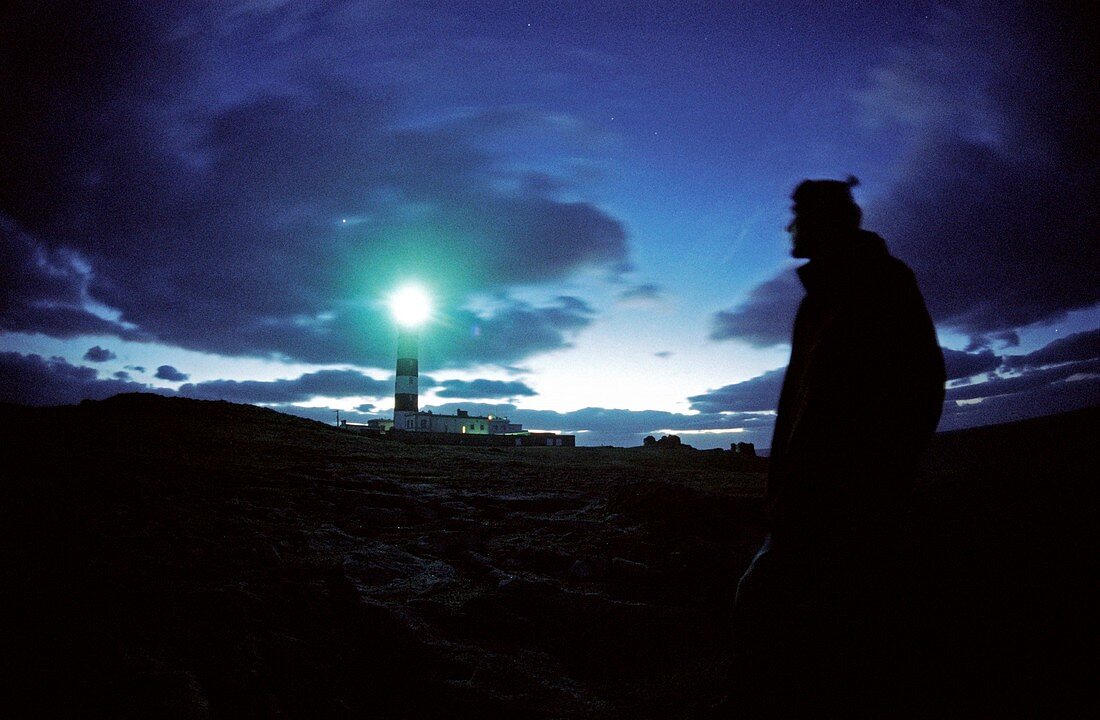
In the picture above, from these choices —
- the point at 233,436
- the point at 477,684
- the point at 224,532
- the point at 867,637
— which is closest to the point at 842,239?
the point at 867,637

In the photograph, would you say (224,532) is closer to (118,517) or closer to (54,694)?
(118,517)

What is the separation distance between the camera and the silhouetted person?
193 cm

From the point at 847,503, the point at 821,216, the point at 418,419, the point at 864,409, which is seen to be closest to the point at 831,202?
the point at 821,216

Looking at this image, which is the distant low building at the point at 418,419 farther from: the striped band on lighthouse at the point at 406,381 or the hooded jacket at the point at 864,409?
the hooded jacket at the point at 864,409

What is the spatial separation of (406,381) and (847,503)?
57.1 m

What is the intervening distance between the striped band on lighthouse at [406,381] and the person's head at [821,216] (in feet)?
175

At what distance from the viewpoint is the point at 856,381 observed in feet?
6.47

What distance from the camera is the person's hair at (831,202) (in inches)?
90.9

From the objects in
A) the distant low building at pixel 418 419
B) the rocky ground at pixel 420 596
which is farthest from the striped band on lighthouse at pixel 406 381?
the rocky ground at pixel 420 596

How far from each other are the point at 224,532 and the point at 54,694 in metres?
3.28

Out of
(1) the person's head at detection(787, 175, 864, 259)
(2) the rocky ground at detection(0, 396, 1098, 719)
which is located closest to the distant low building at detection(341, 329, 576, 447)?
(2) the rocky ground at detection(0, 396, 1098, 719)

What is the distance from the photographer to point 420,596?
4.69 metres

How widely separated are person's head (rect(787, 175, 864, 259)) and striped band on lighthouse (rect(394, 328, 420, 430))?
5335 cm

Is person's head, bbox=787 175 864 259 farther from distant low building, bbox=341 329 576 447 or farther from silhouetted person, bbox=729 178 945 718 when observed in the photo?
distant low building, bbox=341 329 576 447
